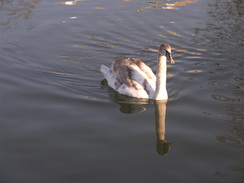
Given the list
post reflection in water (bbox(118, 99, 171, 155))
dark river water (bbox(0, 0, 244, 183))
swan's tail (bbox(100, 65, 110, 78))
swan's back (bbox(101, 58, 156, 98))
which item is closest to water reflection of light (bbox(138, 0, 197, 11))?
dark river water (bbox(0, 0, 244, 183))

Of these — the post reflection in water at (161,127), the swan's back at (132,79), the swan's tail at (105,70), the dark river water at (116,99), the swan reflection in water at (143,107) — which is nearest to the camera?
the dark river water at (116,99)

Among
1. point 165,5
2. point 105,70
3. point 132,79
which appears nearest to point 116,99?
point 132,79

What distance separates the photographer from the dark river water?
8.12 meters

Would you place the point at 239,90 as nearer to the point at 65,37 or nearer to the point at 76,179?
the point at 76,179

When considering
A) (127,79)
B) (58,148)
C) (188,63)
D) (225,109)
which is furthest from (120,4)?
(58,148)

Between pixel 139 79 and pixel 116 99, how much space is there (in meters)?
0.87

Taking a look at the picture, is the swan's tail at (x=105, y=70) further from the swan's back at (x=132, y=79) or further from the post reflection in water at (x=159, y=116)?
the post reflection in water at (x=159, y=116)

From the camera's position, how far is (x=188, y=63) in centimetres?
1374

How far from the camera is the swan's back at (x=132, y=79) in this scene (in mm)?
11422

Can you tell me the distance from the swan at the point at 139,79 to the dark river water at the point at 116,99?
0.28m

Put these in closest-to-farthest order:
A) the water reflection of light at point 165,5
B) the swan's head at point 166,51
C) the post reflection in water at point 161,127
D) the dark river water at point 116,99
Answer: the dark river water at point 116,99 → the post reflection in water at point 161,127 → the swan's head at point 166,51 → the water reflection of light at point 165,5

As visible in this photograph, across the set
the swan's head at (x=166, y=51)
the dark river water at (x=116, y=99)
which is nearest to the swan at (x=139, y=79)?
the swan's head at (x=166, y=51)

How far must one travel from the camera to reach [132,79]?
38.2 ft

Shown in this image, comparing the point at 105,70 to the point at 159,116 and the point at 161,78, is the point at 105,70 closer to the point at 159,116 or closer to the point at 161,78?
the point at 161,78
